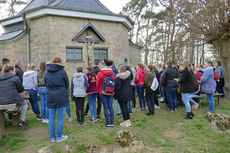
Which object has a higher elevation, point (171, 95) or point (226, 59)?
point (226, 59)

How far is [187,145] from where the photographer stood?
4.27 metres

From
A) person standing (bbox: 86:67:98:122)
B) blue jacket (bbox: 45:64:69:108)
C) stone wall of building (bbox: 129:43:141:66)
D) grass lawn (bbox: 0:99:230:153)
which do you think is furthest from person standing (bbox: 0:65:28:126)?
stone wall of building (bbox: 129:43:141:66)

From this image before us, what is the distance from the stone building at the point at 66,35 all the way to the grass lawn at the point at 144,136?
20.9 feet

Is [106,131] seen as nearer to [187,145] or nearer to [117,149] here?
[117,149]

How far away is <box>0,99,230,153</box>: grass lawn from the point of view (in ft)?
13.7

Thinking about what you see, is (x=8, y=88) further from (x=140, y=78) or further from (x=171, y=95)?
(x=171, y=95)

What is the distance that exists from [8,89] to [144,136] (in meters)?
3.70

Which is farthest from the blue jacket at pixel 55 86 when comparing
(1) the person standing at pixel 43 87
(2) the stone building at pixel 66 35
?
(2) the stone building at pixel 66 35

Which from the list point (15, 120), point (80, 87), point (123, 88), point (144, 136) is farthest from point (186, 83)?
point (15, 120)

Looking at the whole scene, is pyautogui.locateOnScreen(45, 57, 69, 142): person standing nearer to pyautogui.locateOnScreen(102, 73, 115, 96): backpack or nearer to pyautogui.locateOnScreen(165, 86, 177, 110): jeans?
pyautogui.locateOnScreen(102, 73, 115, 96): backpack

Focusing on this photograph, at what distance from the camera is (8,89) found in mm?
4645

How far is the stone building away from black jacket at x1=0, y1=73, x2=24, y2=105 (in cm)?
676

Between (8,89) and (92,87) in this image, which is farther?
(92,87)

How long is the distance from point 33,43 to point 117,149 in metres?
10.2
